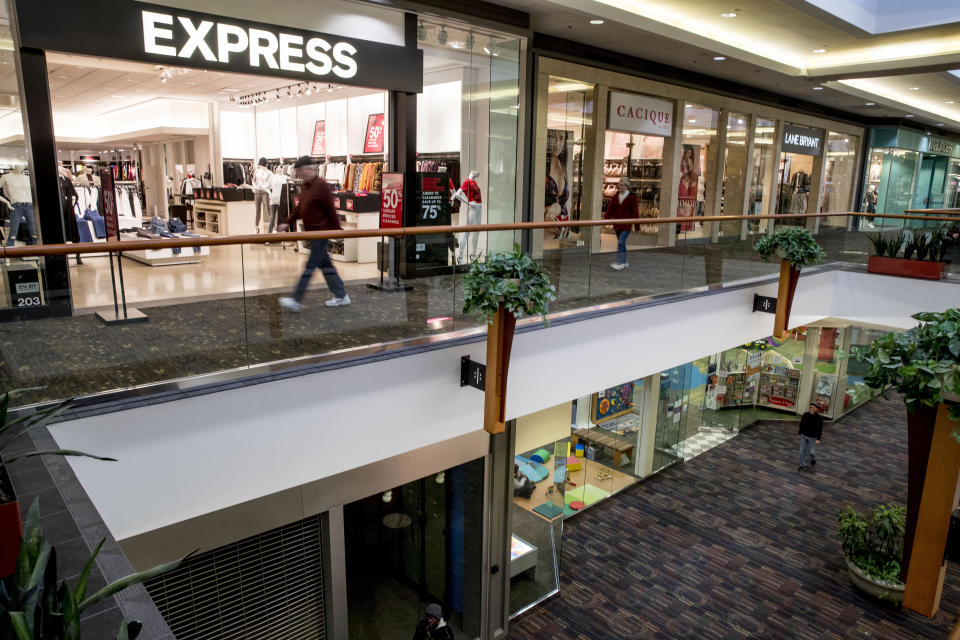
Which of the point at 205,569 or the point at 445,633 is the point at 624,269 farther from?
the point at 205,569

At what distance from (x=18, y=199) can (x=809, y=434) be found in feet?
40.1

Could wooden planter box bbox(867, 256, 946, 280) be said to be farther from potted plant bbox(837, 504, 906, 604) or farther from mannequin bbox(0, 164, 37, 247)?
mannequin bbox(0, 164, 37, 247)

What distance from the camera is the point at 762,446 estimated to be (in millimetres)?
13141

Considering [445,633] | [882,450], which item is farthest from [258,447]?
→ [882,450]

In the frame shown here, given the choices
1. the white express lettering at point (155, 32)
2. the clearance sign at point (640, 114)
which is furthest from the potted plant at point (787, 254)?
the white express lettering at point (155, 32)

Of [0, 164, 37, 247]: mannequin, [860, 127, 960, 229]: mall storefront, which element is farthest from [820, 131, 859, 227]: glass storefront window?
[0, 164, 37, 247]: mannequin

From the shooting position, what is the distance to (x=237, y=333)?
4.13 m

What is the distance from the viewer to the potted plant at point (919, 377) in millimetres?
3834

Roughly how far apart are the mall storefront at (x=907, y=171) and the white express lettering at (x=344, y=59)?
2024 centimetres

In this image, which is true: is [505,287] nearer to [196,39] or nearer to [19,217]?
[196,39]

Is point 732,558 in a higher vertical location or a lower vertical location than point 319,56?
lower

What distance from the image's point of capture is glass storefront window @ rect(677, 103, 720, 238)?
46.9ft

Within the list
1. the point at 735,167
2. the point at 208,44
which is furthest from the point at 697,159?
the point at 208,44

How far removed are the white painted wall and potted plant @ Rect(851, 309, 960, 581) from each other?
8.81 ft
